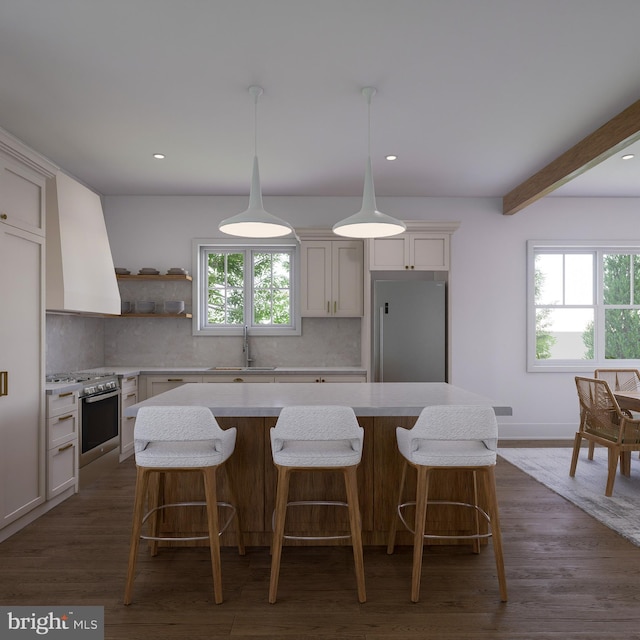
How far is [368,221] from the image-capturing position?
9.15 feet

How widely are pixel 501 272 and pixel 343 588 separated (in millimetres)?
4304

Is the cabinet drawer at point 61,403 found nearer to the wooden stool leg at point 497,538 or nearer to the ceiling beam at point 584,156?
the wooden stool leg at point 497,538

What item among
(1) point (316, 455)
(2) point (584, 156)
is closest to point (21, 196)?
(1) point (316, 455)

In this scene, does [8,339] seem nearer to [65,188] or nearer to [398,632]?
[65,188]

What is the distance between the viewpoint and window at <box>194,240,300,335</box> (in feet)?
18.6

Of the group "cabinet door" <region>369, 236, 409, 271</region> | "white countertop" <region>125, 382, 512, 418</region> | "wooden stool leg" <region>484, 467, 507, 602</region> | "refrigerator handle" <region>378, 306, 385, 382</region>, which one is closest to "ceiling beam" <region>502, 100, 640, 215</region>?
"cabinet door" <region>369, 236, 409, 271</region>

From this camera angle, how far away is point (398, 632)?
77.5 inches

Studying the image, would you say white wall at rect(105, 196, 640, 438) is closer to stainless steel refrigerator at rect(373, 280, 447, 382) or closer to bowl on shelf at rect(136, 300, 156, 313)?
stainless steel refrigerator at rect(373, 280, 447, 382)

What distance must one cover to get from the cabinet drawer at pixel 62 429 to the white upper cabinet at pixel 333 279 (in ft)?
8.12

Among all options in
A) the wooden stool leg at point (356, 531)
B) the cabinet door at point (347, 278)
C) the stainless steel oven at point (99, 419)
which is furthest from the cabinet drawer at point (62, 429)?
the cabinet door at point (347, 278)

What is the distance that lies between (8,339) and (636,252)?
6.42 meters

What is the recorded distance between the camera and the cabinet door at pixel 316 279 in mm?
5191

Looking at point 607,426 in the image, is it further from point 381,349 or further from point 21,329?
point 21,329

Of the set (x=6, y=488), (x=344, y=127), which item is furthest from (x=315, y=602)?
(x=344, y=127)
